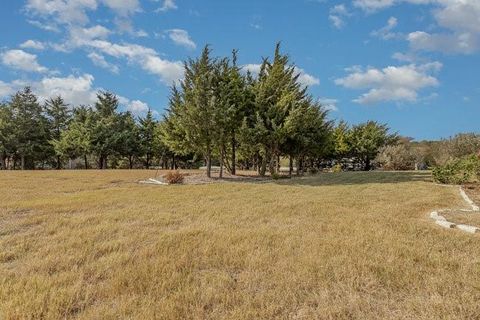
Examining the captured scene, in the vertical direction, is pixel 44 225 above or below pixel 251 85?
below

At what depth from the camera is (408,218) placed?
987 cm

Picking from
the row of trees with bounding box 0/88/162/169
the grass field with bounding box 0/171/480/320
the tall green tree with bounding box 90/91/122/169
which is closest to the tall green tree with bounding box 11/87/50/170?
the row of trees with bounding box 0/88/162/169

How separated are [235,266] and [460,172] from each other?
17104mm

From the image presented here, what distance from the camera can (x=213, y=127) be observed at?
78.4ft

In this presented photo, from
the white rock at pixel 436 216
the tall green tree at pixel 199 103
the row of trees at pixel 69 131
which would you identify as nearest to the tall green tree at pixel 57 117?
the row of trees at pixel 69 131

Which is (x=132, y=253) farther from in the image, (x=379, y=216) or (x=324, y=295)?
(x=379, y=216)

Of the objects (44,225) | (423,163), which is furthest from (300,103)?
(423,163)

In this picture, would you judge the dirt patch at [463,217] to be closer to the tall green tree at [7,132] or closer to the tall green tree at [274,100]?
the tall green tree at [274,100]

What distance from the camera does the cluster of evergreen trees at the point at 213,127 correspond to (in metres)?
23.9

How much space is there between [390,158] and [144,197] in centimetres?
3287

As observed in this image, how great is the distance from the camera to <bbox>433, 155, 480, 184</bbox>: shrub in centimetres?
1803

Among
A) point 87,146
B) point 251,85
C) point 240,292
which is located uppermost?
point 251,85

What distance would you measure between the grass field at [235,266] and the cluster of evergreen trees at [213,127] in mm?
13995

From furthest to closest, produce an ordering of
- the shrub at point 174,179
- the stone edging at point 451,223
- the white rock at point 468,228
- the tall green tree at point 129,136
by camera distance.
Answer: the tall green tree at point 129,136 → the shrub at point 174,179 → the stone edging at point 451,223 → the white rock at point 468,228
